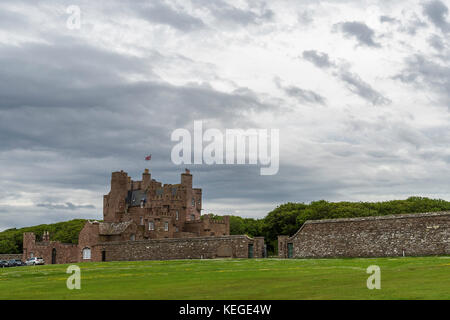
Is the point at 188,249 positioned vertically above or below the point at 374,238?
below

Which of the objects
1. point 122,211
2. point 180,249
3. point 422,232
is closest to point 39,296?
point 422,232

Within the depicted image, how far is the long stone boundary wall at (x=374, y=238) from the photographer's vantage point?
49812mm

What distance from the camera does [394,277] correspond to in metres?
25.5

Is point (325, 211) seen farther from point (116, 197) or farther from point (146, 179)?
point (116, 197)

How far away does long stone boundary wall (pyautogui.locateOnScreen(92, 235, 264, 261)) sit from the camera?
65125 mm

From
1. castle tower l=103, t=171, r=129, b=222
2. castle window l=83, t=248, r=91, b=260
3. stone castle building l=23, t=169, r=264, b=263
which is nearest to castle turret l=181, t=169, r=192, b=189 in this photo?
stone castle building l=23, t=169, r=264, b=263

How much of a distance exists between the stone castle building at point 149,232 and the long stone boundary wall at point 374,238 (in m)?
7.38

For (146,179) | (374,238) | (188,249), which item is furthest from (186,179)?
(374,238)

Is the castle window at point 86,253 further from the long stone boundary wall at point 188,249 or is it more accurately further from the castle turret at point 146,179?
the castle turret at point 146,179

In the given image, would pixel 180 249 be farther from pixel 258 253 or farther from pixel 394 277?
pixel 394 277

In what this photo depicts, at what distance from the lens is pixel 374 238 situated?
176ft

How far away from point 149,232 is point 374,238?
56.9m

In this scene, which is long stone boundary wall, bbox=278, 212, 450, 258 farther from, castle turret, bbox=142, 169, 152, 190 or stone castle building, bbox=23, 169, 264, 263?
castle turret, bbox=142, 169, 152, 190
